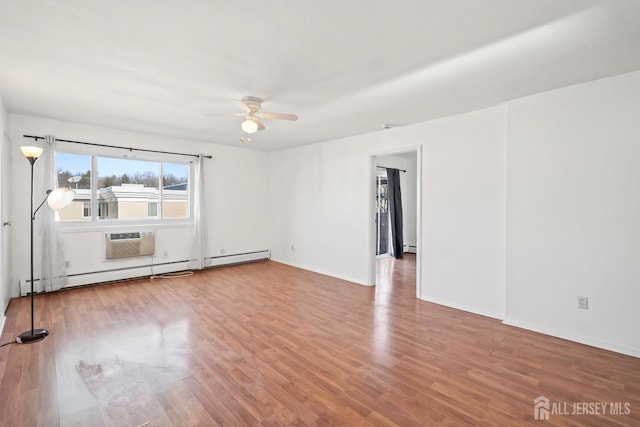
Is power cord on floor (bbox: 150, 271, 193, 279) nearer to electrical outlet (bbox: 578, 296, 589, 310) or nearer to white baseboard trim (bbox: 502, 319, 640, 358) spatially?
white baseboard trim (bbox: 502, 319, 640, 358)

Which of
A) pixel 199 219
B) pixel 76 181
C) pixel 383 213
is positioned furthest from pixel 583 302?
pixel 76 181

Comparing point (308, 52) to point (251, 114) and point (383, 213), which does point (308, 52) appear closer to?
point (251, 114)

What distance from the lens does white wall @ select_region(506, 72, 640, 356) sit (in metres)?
2.71

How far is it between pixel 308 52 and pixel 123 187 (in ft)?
14.7

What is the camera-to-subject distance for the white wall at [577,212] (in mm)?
2709

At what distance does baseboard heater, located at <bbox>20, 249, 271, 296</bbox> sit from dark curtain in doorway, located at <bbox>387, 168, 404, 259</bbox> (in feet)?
11.4

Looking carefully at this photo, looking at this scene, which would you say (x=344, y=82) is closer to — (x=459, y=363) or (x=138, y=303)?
(x=459, y=363)

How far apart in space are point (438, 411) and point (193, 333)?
2.43 metres

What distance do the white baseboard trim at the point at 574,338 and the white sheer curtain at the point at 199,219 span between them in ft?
16.9

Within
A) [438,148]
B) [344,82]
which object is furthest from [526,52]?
[438,148]

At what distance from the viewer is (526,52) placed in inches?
91.0

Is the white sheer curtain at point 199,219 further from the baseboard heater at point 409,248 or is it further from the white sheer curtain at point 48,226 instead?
the baseboard heater at point 409,248

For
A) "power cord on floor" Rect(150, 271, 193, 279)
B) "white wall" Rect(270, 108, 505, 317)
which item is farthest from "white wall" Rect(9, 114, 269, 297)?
"white wall" Rect(270, 108, 505, 317)

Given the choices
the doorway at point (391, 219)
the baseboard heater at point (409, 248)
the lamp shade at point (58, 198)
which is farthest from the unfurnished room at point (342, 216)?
the baseboard heater at point (409, 248)
